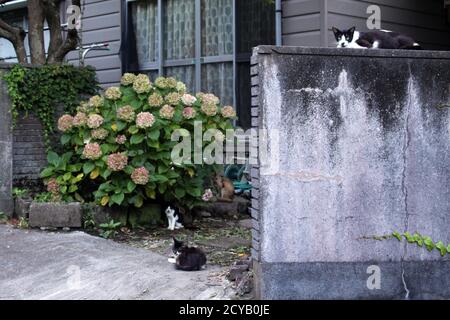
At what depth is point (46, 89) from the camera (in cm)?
853

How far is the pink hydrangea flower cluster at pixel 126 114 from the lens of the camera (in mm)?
7371

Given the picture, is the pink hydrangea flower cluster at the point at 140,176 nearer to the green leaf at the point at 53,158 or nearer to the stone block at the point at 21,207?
the green leaf at the point at 53,158

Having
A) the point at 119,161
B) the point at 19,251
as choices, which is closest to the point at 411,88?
the point at 119,161

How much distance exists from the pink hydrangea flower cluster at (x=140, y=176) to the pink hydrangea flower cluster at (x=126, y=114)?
1.98ft

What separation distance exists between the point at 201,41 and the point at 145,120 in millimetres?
3138

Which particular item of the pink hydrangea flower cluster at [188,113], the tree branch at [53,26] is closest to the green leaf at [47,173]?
the pink hydrangea flower cluster at [188,113]

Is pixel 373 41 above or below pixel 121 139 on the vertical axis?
above

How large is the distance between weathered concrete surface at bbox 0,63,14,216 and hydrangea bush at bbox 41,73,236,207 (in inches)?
23.4

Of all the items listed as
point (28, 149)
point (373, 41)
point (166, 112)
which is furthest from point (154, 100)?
point (373, 41)

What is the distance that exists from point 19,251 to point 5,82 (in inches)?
101

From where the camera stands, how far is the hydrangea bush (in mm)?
7395

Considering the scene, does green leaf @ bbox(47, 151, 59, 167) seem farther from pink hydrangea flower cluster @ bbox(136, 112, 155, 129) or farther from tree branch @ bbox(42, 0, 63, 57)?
tree branch @ bbox(42, 0, 63, 57)

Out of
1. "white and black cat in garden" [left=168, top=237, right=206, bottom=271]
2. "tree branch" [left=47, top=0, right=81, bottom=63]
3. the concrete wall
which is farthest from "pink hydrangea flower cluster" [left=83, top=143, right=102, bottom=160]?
the concrete wall

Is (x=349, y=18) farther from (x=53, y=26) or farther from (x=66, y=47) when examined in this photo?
(x=53, y=26)
